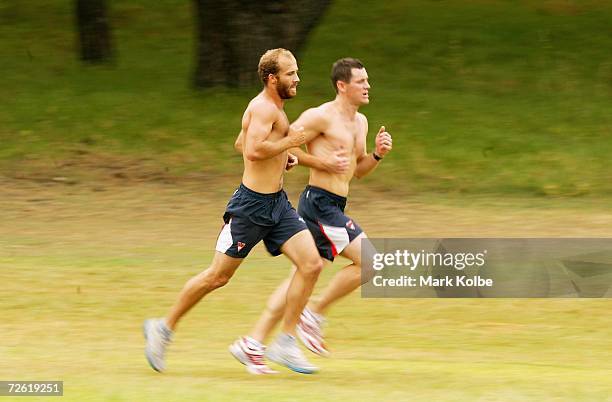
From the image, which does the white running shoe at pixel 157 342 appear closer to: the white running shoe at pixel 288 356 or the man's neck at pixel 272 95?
the white running shoe at pixel 288 356

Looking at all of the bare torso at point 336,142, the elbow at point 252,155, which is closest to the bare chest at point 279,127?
the elbow at point 252,155

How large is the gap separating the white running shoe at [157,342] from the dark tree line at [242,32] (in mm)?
12594

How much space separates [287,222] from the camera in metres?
8.00

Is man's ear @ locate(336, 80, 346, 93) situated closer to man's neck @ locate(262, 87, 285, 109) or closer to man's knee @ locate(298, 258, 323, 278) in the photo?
man's neck @ locate(262, 87, 285, 109)

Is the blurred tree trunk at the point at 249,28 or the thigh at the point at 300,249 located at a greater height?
the thigh at the point at 300,249

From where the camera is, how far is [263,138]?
7.75 metres

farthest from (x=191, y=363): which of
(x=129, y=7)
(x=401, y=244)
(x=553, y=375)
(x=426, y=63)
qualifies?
(x=129, y=7)

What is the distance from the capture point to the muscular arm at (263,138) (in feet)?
25.3

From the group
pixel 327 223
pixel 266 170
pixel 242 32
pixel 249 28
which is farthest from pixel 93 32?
pixel 266 170

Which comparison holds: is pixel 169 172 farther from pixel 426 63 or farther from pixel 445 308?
pixel 445 308

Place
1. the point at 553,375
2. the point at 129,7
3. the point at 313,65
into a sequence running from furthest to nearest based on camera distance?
the point at 129,7, the point at 313,65, the point at 553,375

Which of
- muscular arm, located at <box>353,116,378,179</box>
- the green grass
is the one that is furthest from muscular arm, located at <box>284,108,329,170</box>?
the green grass

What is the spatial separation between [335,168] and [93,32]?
1473 cm

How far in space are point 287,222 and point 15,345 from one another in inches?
90.9
